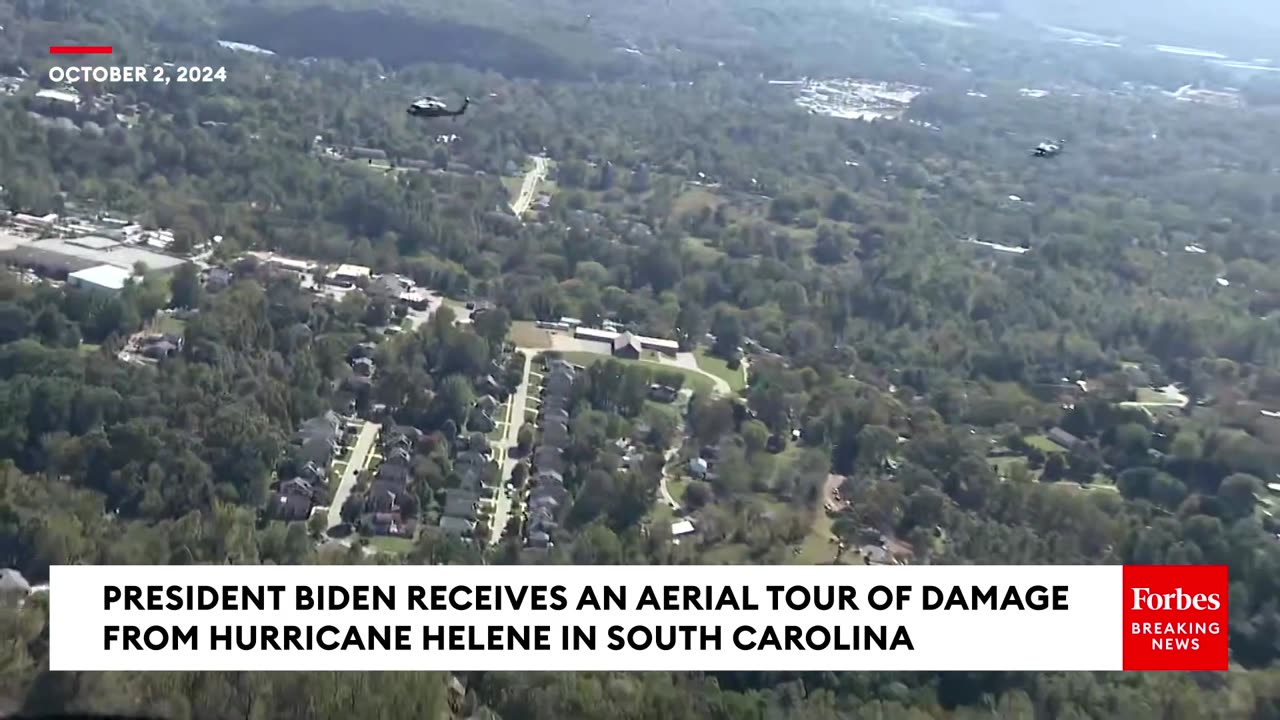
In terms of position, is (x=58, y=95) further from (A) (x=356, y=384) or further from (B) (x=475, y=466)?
(B) (x=475, y=466)

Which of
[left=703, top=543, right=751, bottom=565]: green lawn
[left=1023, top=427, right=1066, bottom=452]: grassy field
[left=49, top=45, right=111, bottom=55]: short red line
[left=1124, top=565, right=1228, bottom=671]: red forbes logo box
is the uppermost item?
[left=1124, top=565, right=1228, bottom=671]: red forbes logo box

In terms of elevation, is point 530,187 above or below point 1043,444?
below

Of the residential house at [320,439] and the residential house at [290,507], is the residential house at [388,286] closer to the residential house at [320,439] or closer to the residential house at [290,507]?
the residential house at [320,439]

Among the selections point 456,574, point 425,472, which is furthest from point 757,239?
point 456,574

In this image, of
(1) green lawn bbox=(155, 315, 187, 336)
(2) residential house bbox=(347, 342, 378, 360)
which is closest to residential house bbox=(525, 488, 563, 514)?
(2) residential house bbox=(347, 342, 378, 360)

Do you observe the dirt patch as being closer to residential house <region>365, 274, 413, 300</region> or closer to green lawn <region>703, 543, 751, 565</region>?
green lawn <region>703, 543, 751, 565</region>

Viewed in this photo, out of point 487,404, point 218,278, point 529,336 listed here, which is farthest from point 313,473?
point 218,278

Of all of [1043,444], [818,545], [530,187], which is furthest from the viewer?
[530,187]
